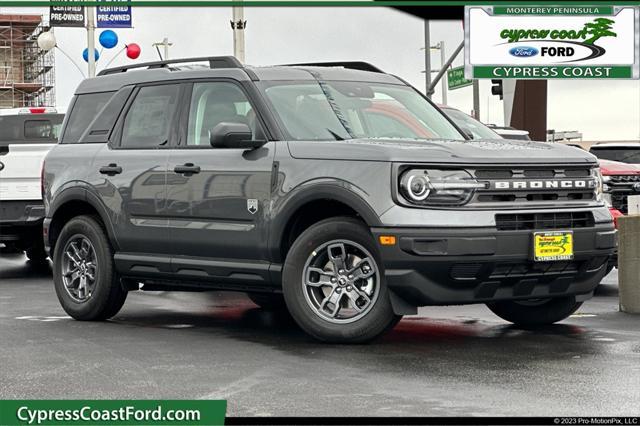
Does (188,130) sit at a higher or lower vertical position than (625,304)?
higher

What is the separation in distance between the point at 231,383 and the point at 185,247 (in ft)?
8.57

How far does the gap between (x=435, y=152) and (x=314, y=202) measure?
3.11ft

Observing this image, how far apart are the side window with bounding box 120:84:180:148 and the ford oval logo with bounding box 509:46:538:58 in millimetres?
16035

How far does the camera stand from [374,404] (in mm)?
6594

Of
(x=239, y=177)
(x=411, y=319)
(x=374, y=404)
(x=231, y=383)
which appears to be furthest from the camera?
(x=411, y=319)

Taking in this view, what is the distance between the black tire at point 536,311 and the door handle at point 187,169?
96.8 inches

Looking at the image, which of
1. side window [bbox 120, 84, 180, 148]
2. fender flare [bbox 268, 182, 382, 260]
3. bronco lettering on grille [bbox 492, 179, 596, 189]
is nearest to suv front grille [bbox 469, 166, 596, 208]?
bronco lettering on grille [bbox 492, 179, 596, 189]

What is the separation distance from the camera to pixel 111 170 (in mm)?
10430

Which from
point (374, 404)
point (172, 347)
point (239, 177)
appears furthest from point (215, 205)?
point (374, 404)

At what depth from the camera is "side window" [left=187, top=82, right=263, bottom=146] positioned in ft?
32.0

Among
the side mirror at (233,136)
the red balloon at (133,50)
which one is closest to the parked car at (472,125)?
the side mirror at (233,136)

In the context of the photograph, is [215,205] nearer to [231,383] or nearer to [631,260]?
[231,383]

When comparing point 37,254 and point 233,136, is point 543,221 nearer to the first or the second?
point 233,136

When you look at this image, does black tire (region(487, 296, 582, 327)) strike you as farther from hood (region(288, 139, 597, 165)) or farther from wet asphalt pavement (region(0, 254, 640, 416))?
hood (region(288, 139, 597, 165))
